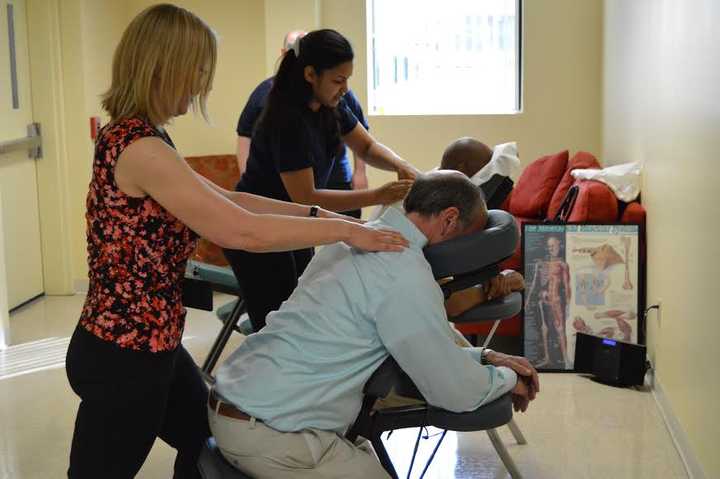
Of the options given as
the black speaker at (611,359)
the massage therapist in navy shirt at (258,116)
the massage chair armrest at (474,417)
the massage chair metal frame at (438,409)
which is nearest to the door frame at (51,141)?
the massage therapist in navy shirt at (258,116)

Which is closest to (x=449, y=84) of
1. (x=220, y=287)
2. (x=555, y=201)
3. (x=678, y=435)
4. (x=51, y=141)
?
(x=555, y=201)

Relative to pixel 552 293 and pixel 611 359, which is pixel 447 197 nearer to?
pixel 611 359

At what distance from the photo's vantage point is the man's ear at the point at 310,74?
119 inches

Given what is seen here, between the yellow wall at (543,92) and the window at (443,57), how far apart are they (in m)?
0.11

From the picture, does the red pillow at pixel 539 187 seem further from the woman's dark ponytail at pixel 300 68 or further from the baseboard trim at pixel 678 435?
the woman's dark ponytail at pixel 300 68

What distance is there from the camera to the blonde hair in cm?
193

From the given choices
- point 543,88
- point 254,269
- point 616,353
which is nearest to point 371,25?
point 543,88

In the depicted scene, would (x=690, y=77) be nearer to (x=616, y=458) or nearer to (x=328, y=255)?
(x=616, y=458)

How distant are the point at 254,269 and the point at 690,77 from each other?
A: 1558 millimetres

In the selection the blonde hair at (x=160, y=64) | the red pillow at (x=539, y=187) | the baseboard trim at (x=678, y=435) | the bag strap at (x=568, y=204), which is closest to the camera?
the blonde hair at (x=160, y=64)

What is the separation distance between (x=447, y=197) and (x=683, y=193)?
1543 mm

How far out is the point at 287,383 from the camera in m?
2.04

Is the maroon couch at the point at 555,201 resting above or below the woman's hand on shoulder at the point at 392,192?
below

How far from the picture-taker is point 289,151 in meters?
3.02
